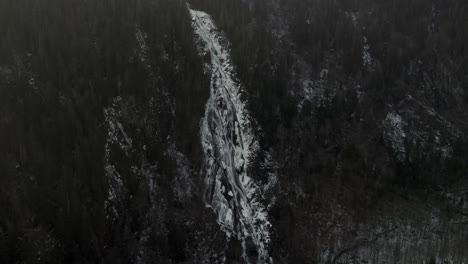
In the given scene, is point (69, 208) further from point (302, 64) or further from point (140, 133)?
point (302, 64)

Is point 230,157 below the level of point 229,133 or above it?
below

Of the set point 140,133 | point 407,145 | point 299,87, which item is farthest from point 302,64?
point 140,133

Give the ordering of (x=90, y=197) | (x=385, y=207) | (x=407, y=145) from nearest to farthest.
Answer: (x=90, y=197) → (x=385, y=207) → (x=407, y=145)

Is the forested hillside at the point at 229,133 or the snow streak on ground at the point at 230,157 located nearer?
the forested hillside at the point at 229,133

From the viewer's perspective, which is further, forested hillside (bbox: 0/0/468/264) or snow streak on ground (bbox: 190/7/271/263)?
snow streak on ground (bbox: 190/7/271/263)
